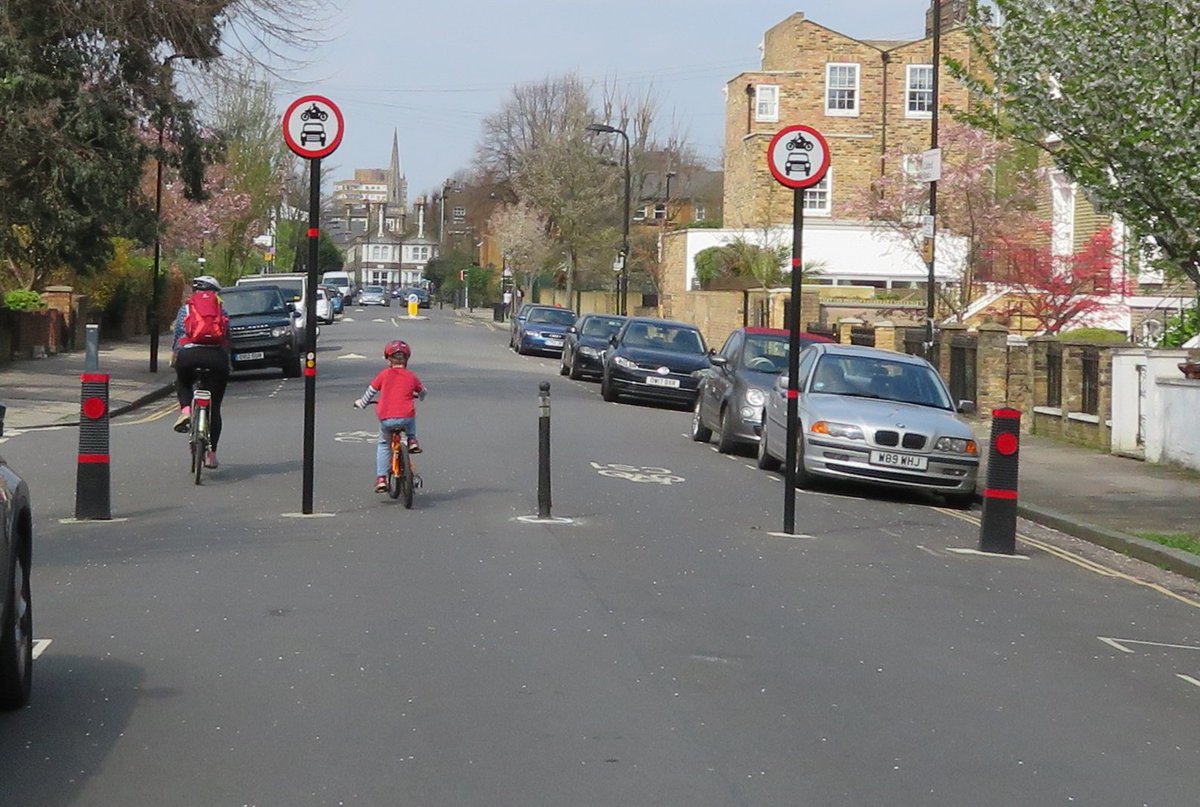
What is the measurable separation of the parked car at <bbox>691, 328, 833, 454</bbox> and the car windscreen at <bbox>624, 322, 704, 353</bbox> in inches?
239

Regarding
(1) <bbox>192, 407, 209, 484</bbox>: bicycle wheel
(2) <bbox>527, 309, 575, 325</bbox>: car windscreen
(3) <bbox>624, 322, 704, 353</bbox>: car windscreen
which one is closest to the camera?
(1) <bbox>192, 407, 209, 484</bbox>: bicycle wheel

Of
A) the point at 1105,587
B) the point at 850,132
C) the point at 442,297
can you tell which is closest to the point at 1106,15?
the point at 1105,587

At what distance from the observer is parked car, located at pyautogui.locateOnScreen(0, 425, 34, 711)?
21.7 feet

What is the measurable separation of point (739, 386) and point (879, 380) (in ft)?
8.29

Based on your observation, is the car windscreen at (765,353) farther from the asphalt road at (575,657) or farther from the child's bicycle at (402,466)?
the child's bicycle at (402,466)

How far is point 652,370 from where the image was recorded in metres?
28.1

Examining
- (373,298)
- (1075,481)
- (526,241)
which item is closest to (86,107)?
(1075,481)

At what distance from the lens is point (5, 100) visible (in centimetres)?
2481

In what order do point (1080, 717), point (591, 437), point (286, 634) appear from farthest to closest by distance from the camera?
1. point (591, 437)
2. point (286, 634)
3. point (1080, 717)

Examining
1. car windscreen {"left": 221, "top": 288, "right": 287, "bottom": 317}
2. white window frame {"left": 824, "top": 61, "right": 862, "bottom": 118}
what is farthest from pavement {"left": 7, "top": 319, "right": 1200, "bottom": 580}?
white window frame {"left": 824, "top": 61, "right": 862, "bottom": 118}

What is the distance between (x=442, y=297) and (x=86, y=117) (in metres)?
106

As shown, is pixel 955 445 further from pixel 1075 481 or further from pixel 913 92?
pixel 913 92

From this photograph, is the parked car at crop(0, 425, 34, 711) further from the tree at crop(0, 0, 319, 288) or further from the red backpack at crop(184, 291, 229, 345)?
the tree at crop(0, 0, 319, 288)

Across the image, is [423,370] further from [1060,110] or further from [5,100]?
[1060,110]
